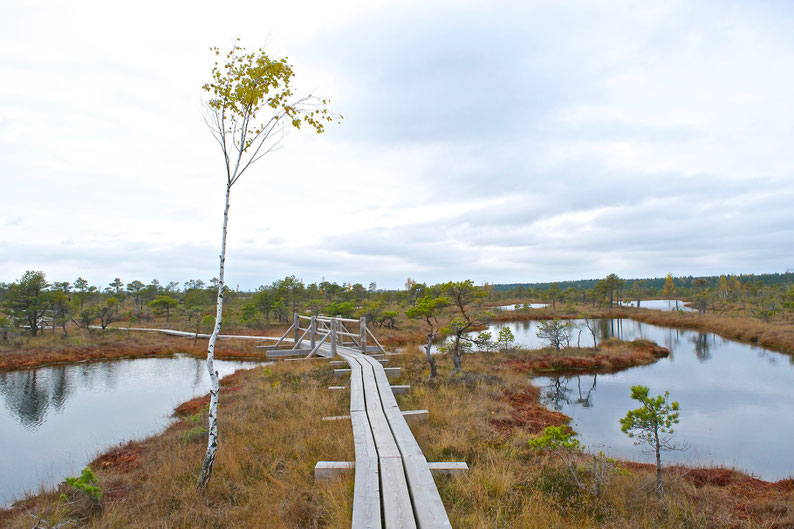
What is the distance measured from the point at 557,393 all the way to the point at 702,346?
62.5ft

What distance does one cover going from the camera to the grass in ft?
13.6

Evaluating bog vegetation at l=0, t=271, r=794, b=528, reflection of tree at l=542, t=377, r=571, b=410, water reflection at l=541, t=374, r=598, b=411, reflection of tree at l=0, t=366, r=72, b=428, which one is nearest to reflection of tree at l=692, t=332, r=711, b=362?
water reflection at l=541, t=374, r=598, b=411

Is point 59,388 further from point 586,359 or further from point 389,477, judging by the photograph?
point 586,359

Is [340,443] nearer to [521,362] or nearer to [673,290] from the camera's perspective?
[521,362]

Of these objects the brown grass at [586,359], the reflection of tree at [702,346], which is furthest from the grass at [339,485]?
the reflection of tree at [702,346]

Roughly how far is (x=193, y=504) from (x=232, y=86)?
5.53 m

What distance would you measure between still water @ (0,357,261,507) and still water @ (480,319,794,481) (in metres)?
12.6

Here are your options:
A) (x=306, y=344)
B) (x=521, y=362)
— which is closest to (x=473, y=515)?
(x=306, y=344)

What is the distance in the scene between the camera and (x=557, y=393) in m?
14.5

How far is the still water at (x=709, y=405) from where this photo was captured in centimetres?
886

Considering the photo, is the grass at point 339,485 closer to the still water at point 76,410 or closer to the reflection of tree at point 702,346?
the still water at point 76,410

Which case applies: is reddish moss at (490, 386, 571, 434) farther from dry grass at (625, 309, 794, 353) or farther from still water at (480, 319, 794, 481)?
dry grass at (625, 309, 794, 353)

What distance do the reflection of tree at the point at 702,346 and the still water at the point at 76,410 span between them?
87.6ft

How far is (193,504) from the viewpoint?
4.54 meters
